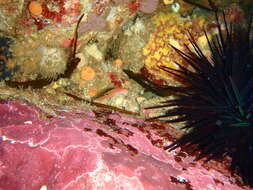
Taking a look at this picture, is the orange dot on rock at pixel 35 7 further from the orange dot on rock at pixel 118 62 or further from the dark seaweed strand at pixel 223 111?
the dark seaweed strand at pixel 223 111

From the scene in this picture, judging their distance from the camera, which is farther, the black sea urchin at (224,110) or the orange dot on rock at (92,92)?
the orange dot on rock at (92,92)

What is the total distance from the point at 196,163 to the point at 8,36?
137 inches

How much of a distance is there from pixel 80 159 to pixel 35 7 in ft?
8.75

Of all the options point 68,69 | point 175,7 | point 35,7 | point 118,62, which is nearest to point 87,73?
point 68,69

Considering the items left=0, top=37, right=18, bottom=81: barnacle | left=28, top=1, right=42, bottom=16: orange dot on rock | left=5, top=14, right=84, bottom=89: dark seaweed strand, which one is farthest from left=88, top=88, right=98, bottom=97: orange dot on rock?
left=28, top=1, right=42, bottom=16: orange dot on rock

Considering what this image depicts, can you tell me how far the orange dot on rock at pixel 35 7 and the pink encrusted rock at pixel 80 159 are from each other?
1.86 meters

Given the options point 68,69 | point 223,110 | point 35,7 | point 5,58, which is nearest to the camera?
point 223,110

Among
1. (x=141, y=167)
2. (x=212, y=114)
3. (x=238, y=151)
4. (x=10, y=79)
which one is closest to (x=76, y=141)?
(x=141, y=167)

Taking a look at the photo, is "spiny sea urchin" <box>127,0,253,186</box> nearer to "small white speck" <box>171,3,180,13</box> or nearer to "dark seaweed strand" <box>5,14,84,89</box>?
"small white speck" <box>171,3,180,13</box>

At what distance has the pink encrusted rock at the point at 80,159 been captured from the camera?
6.75ft

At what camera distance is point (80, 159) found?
2143mm

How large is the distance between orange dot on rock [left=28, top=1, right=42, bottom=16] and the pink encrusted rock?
73.4 inches

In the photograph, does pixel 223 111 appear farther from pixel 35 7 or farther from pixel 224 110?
pixel 35 7

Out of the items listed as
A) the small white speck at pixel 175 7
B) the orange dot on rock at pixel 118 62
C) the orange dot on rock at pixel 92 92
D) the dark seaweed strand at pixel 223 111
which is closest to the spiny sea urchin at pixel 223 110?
the dark seaweed strand at pixel 223 111
